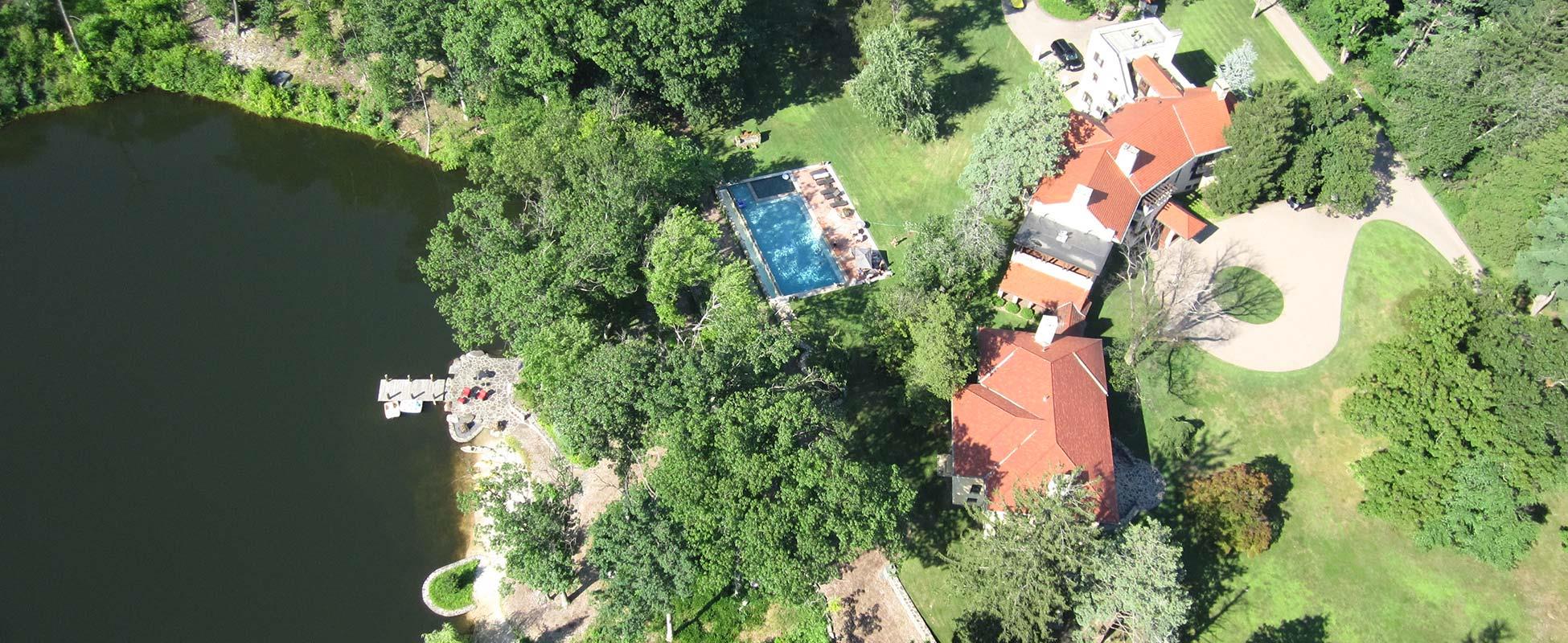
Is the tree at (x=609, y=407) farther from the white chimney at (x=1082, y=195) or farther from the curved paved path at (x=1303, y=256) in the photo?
the curved paved path at (x=1303, y=256)

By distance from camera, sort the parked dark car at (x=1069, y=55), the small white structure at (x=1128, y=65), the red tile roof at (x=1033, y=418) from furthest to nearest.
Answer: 1. the parked dark car at (x=1069, y=55)
2. the small white structure at (x=1128, y=65)
3. the red tile roof at (x=1033, y=418)

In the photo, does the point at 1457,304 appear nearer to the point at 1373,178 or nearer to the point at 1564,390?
the point at 1564,390

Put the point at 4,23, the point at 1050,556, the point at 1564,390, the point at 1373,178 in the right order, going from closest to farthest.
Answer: the point at 1050,556 < the point at 1564,390 < the point at 1373,178 < the point at 4,23

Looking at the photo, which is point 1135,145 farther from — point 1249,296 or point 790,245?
point 790,245

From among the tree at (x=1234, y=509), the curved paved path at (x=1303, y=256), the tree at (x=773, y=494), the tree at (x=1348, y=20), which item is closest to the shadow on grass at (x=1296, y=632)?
the tree at (x=1234, y=509)

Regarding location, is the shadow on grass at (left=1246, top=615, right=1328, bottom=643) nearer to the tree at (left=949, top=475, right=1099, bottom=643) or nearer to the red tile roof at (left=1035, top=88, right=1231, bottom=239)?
the tree at (left=949, top=475, right=1099, bottom=643)

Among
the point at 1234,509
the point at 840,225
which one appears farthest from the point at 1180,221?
the point at 840,225

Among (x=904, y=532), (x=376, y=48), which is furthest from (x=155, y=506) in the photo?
(x=904, y=532)

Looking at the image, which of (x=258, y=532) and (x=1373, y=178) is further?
(x=1373, y=178)
